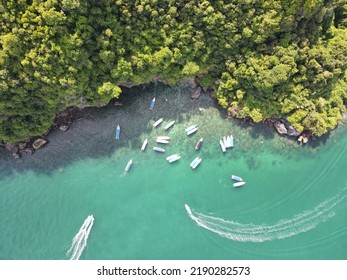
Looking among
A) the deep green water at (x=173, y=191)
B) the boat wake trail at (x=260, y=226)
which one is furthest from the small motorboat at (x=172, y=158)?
the boat wake trail at (x=260, y=226)

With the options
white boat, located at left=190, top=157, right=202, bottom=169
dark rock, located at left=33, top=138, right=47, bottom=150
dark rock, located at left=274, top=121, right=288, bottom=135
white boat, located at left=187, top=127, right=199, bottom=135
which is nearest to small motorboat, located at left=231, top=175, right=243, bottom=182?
white boat, located at left=190, top=157, right=202, bottom=169

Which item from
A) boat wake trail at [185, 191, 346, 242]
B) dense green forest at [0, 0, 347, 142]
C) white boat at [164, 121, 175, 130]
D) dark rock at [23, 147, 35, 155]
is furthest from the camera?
white boat at [164, 121, 175, 130]

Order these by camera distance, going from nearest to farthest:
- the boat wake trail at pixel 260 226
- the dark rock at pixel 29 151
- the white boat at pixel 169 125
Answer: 1. the boat wake trail at pixel 260 226
2. the dark rock at pixel 29 151
3. the white boat at pixel 169 125

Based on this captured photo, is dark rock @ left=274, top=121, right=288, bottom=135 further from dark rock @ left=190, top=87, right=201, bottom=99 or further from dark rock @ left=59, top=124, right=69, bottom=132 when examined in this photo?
dark rock @ left=59, top=124, right=69, bottom=132

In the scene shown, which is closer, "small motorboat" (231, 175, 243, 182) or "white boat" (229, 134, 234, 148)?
"small motorboat" (231, 175, 243, 182)

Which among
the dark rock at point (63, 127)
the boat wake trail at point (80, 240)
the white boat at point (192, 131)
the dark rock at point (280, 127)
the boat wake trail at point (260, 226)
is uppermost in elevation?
the dark rock at point (63, 127)

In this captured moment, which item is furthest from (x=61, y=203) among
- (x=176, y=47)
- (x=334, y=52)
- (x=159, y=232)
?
(x=334, y=52)

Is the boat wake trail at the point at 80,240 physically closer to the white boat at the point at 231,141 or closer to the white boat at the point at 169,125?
the white boat at the point at 169,125

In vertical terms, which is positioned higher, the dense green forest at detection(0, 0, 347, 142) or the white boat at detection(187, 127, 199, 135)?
the dense green forest at detection(0, 0, 347, 142)
